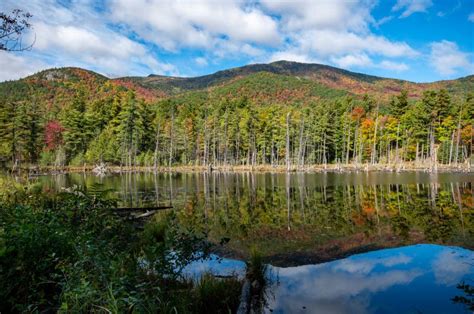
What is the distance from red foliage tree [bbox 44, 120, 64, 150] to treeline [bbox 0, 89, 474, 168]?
0.21 m

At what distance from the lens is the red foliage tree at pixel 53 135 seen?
6956 cm

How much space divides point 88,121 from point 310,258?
7213 centimetres

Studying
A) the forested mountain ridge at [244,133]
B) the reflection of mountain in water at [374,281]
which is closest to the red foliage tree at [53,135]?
the forested mountain ridge at [244,133]

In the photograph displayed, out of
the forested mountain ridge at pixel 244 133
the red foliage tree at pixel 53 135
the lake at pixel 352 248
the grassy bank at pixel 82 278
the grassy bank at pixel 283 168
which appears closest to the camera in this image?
the grassy bank at pixel 82 278

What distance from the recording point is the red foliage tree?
69.6 m

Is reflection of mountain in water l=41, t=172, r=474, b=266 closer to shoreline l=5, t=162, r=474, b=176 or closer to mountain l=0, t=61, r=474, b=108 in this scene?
shoreline l=5, t=162, r=474, b=176

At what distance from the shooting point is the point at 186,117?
272 feet

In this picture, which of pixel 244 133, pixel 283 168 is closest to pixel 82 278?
pixel 283 168

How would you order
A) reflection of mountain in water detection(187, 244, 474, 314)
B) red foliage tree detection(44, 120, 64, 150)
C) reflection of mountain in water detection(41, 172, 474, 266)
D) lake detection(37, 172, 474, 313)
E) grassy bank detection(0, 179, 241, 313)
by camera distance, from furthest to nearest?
1. red foliage tree detection(44, 120, 64, 150)
2. reflection of mountain in water detection(41, 172, 474, 266)
3. lake detection(37, 172, 474, 313)
4. reflection of mountain in water detection(187, 244, 474, 314)
5. grassy bank detection(0, 179, 241, 313)

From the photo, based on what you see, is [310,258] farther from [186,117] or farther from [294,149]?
[186,117]

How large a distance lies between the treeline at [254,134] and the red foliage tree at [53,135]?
21cm

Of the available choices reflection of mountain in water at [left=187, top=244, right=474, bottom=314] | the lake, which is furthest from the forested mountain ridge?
reflection of mountain in water at [left=187, top=244, right=474, bottom=314]

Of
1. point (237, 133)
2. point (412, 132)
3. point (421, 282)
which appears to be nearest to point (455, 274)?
point (421, 282)

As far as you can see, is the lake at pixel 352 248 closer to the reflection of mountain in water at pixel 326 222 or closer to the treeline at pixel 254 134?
the reflection of mountain in water at pixel 326 222
